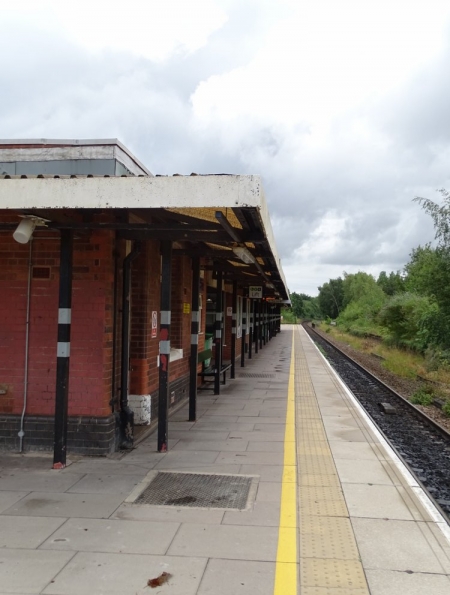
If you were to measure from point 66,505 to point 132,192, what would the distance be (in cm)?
284

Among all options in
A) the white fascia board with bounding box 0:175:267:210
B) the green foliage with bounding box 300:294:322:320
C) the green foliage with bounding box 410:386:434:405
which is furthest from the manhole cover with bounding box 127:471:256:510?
the green foliage with bounding box 300:294:322:320

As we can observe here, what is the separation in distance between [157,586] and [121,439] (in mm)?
3638

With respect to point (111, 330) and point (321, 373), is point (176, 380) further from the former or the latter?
point (321, 373)

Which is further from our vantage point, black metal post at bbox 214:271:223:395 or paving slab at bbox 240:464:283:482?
black metal post at bbox 214:271:223:395

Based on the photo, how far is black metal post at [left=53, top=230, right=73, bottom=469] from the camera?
5.93 m

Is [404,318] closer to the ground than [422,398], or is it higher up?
higher up

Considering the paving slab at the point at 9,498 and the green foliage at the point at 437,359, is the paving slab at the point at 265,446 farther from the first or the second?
the green foliage at the point at 437,359

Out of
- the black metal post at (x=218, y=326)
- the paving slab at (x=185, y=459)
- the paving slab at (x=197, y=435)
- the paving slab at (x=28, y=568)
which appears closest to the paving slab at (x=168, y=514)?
the paving slab at (x=28, y=568)

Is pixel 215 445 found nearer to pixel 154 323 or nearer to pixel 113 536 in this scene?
pixel 154 323

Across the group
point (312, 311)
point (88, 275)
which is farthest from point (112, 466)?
point (312, 311)

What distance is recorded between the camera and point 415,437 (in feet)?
33.2

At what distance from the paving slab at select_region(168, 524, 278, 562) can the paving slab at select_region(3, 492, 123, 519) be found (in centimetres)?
85

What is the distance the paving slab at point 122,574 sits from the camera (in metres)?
3.35

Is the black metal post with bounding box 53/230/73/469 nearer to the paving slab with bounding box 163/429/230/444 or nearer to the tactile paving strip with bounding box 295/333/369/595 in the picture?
the paving slab with bounding box 163/429/230/444
